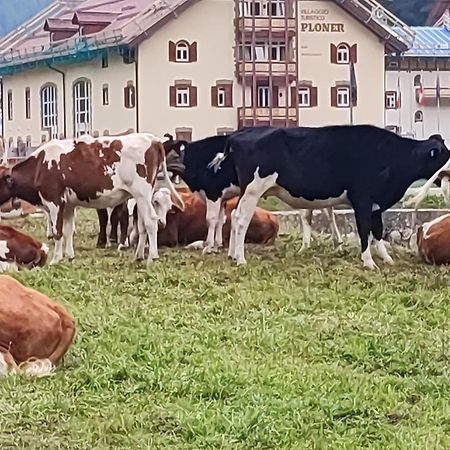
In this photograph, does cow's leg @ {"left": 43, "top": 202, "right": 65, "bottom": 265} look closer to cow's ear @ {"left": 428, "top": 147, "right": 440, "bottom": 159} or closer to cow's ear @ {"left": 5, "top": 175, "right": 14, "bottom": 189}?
cow's ear @ {"left": 5, "top": 175, "right": 14, "bottom": 189}

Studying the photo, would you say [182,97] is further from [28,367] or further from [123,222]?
[28,367]

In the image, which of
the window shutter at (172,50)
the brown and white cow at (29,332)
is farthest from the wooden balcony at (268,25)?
the brown and white cow at (29,332)

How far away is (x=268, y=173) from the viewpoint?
40.1 feet

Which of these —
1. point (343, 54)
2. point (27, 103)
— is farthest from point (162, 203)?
point (27, 103)

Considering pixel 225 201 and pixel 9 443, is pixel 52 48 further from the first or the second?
pixel 9 443

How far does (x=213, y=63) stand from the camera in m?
39.7

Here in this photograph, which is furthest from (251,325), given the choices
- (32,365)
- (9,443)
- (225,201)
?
(225,201)

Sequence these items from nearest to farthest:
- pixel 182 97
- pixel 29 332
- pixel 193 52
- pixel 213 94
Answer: pixel 29 332
pixel 182 97
pixel 193 52
pixel 213 94

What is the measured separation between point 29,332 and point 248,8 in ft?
114

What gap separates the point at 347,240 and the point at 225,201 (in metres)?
1.57

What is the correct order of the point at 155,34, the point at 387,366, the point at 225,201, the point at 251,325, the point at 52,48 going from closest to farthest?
the point at 387,366
the point at 251,325
the point at 225,201
the point at 155,34
the point at 52,48

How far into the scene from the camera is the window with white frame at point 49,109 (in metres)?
42.6

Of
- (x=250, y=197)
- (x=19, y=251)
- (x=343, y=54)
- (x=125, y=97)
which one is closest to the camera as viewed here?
(x=19, y=251)

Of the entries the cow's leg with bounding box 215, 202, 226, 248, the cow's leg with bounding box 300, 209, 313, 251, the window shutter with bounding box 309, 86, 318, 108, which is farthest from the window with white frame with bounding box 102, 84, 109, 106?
the cow's leg with bounding box 300, 209, 313, 251
